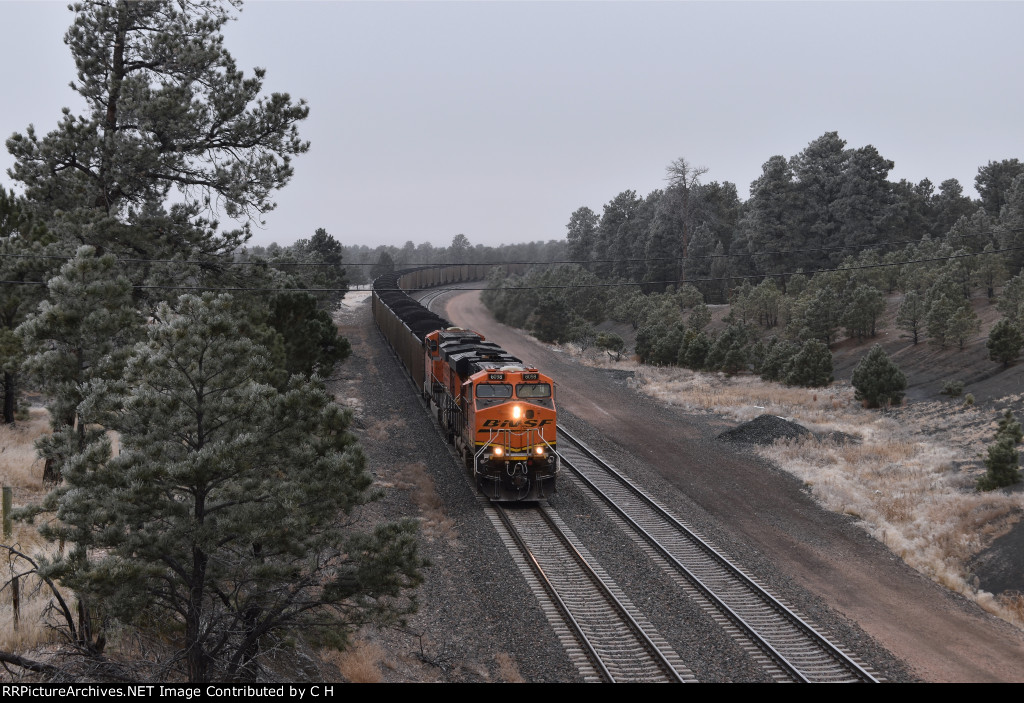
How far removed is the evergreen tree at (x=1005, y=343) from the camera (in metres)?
34.5

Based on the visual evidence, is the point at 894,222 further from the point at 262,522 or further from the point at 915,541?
the point at 262,522

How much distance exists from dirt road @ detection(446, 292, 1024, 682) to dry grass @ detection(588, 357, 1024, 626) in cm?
65

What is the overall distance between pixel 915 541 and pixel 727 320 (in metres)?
37.9

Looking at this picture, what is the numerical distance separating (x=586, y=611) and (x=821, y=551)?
7.26 metres

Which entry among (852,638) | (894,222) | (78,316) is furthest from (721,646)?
(894,222)

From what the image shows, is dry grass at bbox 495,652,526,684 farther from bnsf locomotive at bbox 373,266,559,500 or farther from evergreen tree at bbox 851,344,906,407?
evergreen tree at bbox 851,344,906,407

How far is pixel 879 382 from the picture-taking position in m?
34.3

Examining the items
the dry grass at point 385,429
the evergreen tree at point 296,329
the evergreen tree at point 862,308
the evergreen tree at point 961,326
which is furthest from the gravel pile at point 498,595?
the evergreen tree at point 862,308

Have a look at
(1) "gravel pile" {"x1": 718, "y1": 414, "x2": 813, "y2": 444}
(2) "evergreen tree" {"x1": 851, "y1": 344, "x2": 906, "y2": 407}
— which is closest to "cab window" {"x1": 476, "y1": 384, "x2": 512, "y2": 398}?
(1) "gravel pile" {"x1": 718, "y1": 414, "x2": 813, "y2": 444}

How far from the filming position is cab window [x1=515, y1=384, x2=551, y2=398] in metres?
21.9

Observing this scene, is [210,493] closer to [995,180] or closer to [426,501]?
[426,501]

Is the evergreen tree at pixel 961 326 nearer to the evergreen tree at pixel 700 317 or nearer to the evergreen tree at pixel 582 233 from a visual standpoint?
the evergreen tree at pixel 700 317

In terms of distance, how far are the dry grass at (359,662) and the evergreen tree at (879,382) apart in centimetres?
2835

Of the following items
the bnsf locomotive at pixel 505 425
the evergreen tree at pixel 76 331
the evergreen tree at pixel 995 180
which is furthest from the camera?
the evergreen tree at pixel 995 180
